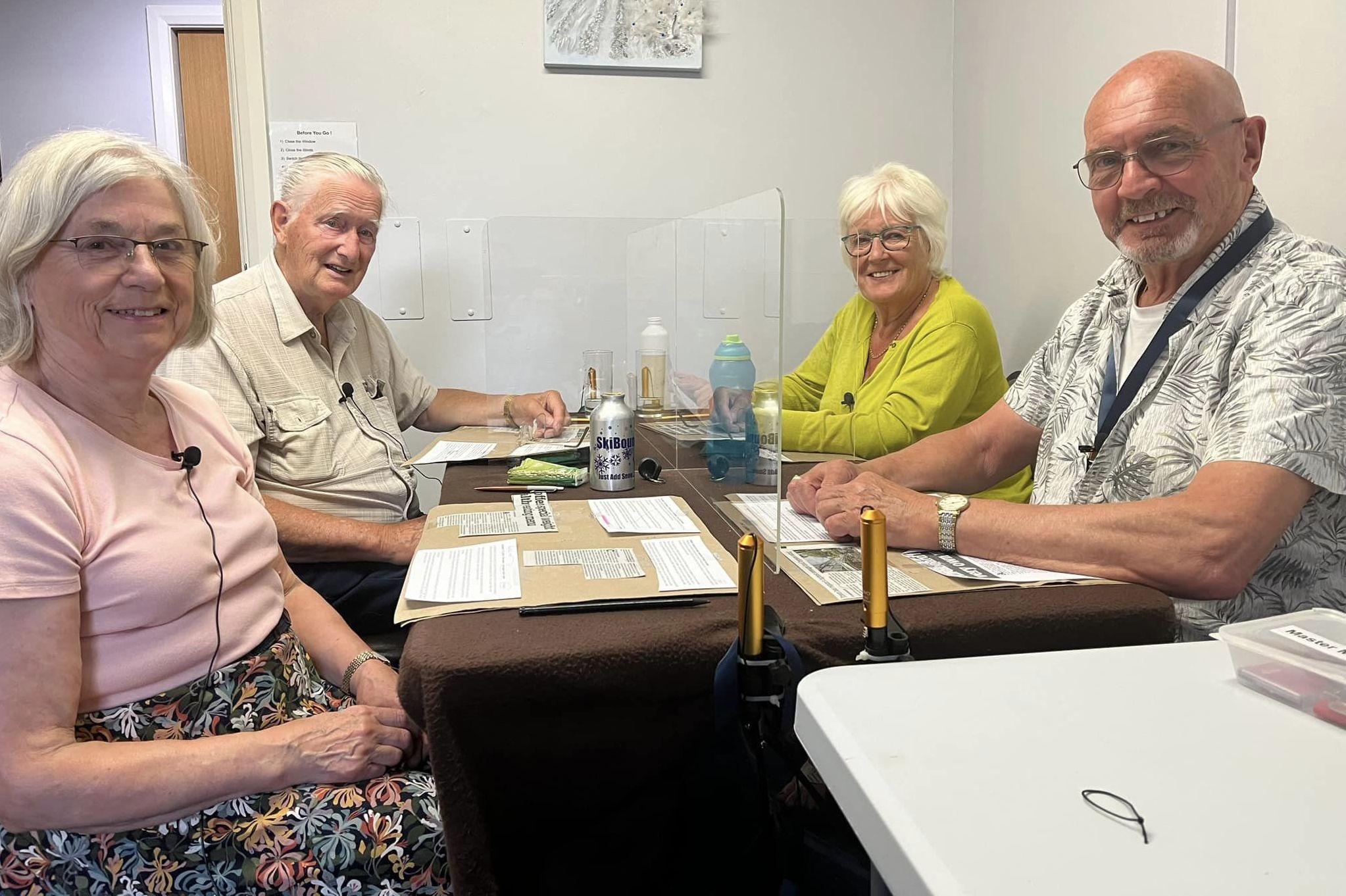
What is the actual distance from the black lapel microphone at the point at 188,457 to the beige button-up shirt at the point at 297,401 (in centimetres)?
64

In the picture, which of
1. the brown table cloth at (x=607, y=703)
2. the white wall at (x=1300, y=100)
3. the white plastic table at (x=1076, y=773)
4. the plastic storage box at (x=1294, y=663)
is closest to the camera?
the white plastic table at (x=1076, y=773)

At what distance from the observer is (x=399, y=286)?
3.07 meters

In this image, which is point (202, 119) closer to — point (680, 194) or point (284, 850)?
point (680, 194)

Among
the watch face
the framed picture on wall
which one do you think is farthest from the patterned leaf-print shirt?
the framed picture on wall

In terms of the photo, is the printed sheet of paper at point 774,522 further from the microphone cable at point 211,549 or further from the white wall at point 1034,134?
the white wall at point 1034,134

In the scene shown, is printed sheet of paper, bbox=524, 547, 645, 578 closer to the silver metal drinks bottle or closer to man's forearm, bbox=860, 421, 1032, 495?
the silver metal drinks bottle

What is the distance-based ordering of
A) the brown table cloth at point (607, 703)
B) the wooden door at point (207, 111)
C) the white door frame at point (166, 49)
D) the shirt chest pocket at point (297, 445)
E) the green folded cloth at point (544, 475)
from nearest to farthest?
the brown table cloth at point (607, 703) → the green folded cloth at point (544, 475) → the shirt chest pocket at point (297, 445) → the white door frame at point (166, 49) → the wooden door at point (207, 111)

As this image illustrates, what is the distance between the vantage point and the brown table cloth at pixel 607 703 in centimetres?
95

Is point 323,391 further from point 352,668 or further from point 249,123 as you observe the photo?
point 249,123

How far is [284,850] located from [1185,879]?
2.89ft

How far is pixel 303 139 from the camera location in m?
2.91

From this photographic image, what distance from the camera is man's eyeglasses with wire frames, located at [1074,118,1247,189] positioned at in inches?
53.9

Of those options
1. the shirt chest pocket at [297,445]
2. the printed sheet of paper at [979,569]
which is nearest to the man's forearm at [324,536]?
the shirt chest pocket at [297,445]

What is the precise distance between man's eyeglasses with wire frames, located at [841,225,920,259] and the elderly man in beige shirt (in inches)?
35.7
